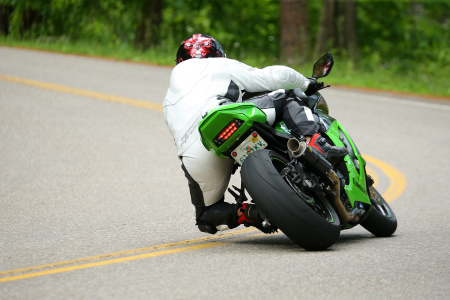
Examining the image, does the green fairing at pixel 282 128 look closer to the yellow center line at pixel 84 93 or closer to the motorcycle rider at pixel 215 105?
the motorcycle rider at pixel 215 105

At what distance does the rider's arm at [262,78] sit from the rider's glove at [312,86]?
0.20 meters

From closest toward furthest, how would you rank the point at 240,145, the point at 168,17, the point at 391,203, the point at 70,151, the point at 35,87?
the point at 240,145 < the point at 391,203 < the point at 70,151 < the point at 35,87 < the point at 168,17

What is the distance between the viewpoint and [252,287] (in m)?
3.91

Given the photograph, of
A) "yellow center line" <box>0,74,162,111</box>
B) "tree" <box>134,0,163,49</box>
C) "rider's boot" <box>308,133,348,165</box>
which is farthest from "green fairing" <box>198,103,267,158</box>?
"tree" <box>134,0,163,49</box>

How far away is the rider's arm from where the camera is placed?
16.6ft

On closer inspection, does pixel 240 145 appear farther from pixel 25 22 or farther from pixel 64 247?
pixel 25 22

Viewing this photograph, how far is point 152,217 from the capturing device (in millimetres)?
6363

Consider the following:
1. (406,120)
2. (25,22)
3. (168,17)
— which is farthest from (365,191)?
(168,17)

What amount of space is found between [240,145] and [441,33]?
1104 inches

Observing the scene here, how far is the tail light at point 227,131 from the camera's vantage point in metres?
4.48

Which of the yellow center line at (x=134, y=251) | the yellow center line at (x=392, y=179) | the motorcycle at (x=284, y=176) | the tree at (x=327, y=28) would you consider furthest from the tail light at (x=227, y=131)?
the tree at (x=327, y=28)

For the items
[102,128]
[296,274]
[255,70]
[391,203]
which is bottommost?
[102,128]

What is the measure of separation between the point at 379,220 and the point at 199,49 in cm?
201

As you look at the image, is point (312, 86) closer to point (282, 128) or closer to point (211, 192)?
point (282, 128)
